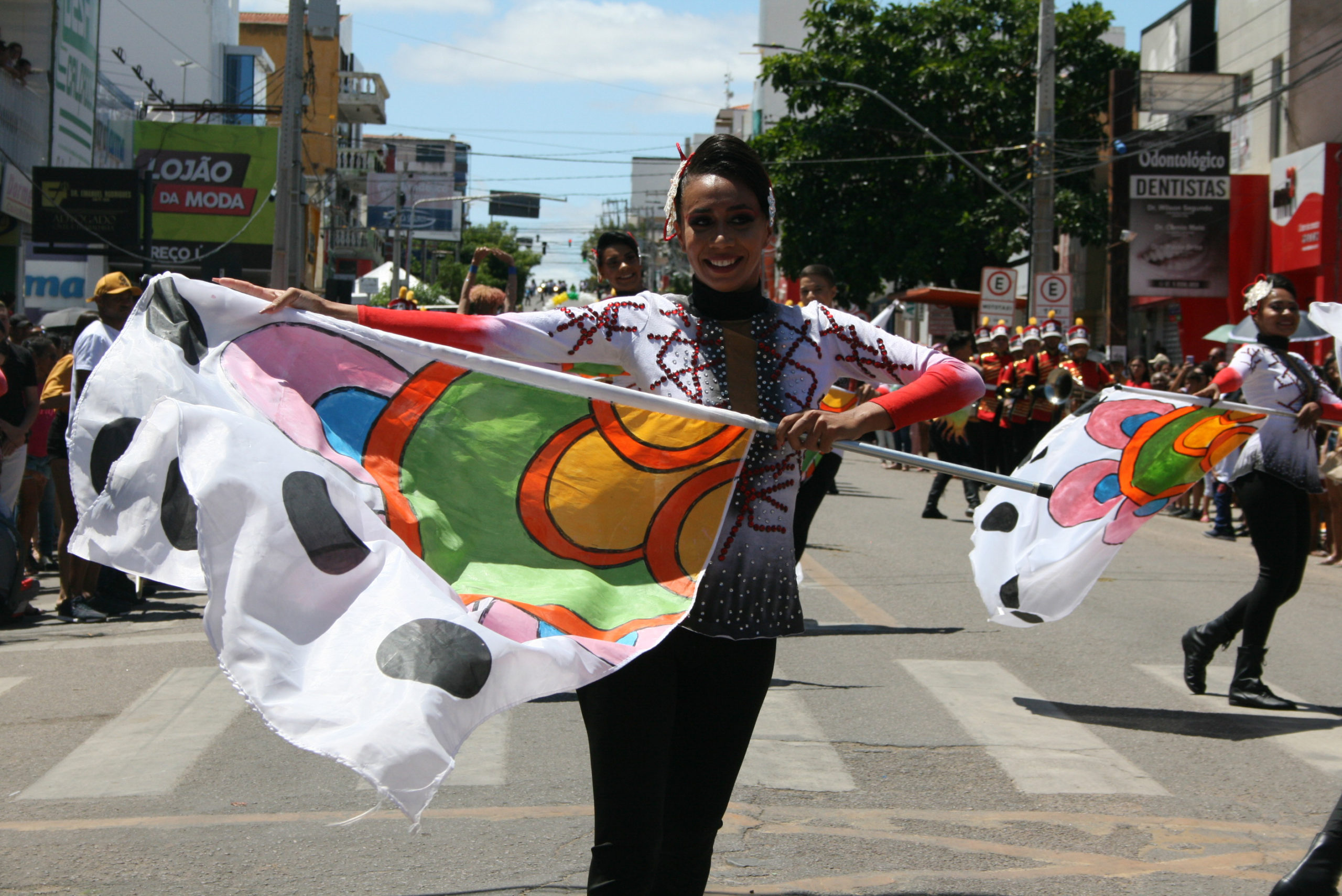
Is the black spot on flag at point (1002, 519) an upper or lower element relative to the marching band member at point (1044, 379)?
lower

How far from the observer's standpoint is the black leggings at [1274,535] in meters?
6.52

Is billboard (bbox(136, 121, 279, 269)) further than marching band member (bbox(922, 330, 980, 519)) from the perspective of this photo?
Yes

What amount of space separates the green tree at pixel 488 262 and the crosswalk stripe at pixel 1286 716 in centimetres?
7645

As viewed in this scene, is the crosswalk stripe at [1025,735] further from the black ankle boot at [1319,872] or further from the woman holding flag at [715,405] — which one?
the woman holding flag at [715,405]

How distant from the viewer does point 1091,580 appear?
580 centimetres

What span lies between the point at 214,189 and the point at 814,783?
132 feet

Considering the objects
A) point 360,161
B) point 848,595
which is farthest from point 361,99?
point 848,595

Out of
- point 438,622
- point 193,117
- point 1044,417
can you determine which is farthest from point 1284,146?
point 193,117

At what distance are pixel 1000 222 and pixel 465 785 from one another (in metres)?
34.7

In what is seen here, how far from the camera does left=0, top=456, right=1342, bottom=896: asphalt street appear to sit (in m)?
4.33

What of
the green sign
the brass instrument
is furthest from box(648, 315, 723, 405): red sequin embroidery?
the green sign

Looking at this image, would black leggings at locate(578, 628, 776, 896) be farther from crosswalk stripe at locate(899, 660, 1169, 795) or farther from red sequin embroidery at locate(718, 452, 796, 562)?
crosswalk stripe at locate(899, 660, 1169, 795)

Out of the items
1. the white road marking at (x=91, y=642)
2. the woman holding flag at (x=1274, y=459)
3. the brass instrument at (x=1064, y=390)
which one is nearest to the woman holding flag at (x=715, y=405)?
the woman holding flag at (x=1274, y=459)

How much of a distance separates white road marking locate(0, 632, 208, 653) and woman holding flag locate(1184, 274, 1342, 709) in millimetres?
5702
